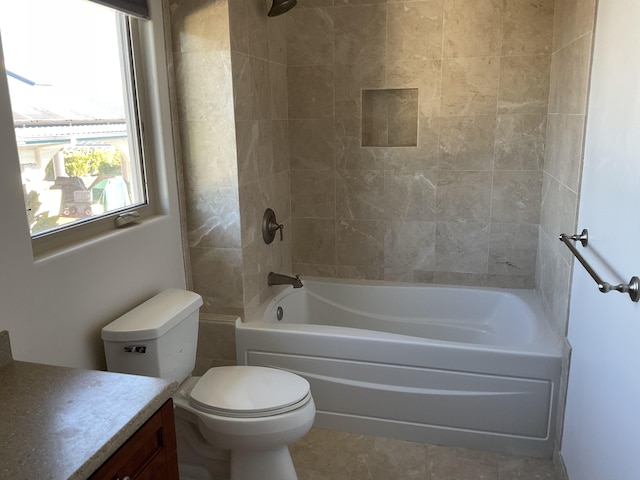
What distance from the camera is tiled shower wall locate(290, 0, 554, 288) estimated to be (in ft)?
8.95

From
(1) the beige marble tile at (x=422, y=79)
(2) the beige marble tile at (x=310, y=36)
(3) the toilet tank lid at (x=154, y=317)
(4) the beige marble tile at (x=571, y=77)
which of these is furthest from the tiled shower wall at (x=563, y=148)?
(3) the toilet tank lid at (x=154, y=317)

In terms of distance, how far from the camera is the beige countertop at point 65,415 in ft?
3.45

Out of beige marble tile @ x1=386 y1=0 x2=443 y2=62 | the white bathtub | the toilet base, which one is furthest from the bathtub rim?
beige marble tile @ x1=386 y1=0 x2=443 y2=62

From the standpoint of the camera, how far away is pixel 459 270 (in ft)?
9.97

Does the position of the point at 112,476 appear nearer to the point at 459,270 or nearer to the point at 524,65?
the point at 459,270

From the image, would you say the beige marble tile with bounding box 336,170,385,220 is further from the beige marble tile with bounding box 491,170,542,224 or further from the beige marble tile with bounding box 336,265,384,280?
the beige marble tile with bounding box 491,170,542,224

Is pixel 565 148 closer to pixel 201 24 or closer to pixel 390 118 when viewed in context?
pixel 390 118

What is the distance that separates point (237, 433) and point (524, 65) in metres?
2.23

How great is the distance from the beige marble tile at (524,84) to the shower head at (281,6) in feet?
3.66

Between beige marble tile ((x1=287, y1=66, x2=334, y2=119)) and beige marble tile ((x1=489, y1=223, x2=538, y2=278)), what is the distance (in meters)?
1.16

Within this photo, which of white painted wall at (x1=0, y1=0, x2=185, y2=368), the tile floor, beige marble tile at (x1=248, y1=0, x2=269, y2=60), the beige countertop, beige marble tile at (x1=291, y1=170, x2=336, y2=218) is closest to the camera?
the beige countertop

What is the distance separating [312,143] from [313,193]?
0.96ft

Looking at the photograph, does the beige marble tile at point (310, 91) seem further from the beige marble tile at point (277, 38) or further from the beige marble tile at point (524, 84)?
the beige marble tile at point (524, 84)

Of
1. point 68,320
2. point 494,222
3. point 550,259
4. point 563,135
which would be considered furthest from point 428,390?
point 68,320
